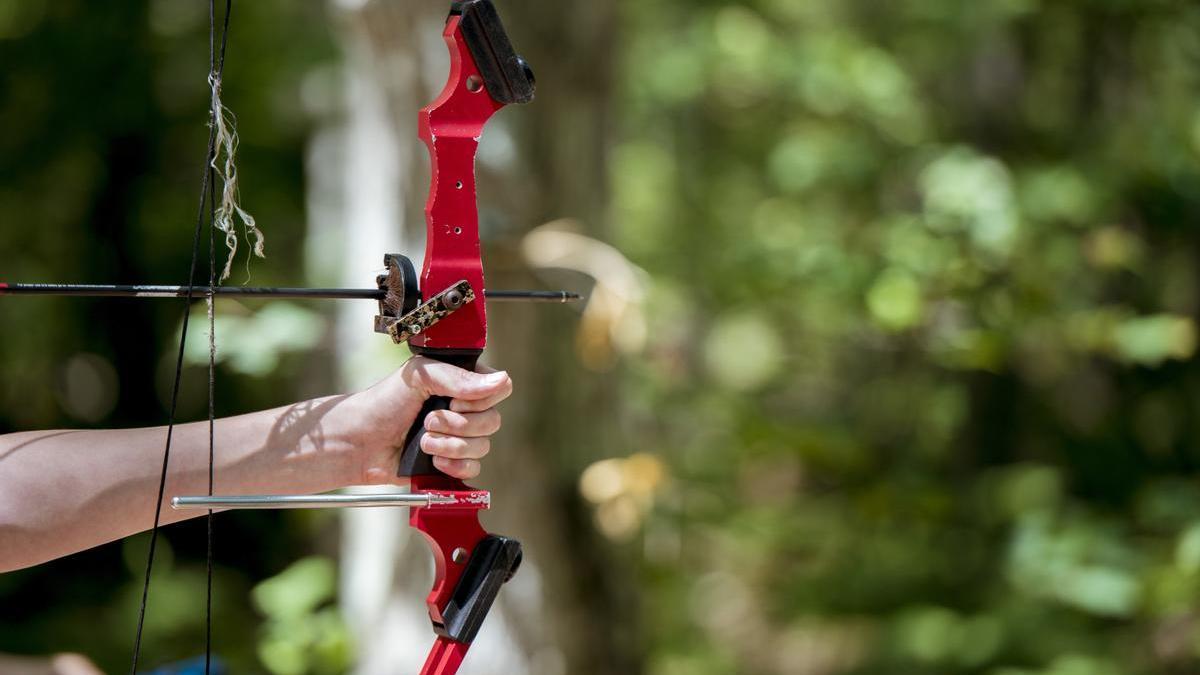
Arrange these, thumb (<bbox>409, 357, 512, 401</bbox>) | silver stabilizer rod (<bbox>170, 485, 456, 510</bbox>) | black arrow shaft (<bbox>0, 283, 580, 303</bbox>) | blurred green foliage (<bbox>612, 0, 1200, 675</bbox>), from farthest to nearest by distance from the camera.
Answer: blurred green foliage (<bbox>612, 0, 1200, 675</bbox>), thumb (<bbox>409, 357, 512, 401</bbox>), black arrow shaft (<bbox>0, 283, 580, 303</bbox>), silver stabilizer rod (<bbox>170, 485, 456, 510</bbox>)

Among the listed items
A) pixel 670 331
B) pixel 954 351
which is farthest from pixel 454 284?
pixel 670 331

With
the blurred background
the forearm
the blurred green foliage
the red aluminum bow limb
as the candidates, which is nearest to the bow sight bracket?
the red aluminum bow limb

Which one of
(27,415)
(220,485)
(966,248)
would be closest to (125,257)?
(27,415)

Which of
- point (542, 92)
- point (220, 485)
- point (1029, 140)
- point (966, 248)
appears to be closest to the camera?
point (220, 485)

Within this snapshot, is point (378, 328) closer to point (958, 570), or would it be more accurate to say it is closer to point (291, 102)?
point (958, 570)

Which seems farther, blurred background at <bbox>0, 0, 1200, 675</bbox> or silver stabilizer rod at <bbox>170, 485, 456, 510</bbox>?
blurred background at <bbox>0, 0, 1200, 675</bbox>

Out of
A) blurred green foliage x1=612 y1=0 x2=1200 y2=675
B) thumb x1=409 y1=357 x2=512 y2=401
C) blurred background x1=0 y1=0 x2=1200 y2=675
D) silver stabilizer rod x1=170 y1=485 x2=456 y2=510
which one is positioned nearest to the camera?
silver stabilizer rod x1=170 y1=485 x2=456 y2=510

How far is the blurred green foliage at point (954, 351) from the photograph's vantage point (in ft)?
11.2

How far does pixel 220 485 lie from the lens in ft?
4.76

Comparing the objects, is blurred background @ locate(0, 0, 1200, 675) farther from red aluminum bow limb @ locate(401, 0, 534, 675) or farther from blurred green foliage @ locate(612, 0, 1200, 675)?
red aluminum bow limb @ locate(401, 0, 534, 675)

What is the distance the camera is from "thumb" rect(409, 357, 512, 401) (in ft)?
4.64

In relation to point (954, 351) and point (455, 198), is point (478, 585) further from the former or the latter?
point (954, 351)

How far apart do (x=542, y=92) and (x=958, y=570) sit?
3.46m

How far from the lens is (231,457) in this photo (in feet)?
4.76
